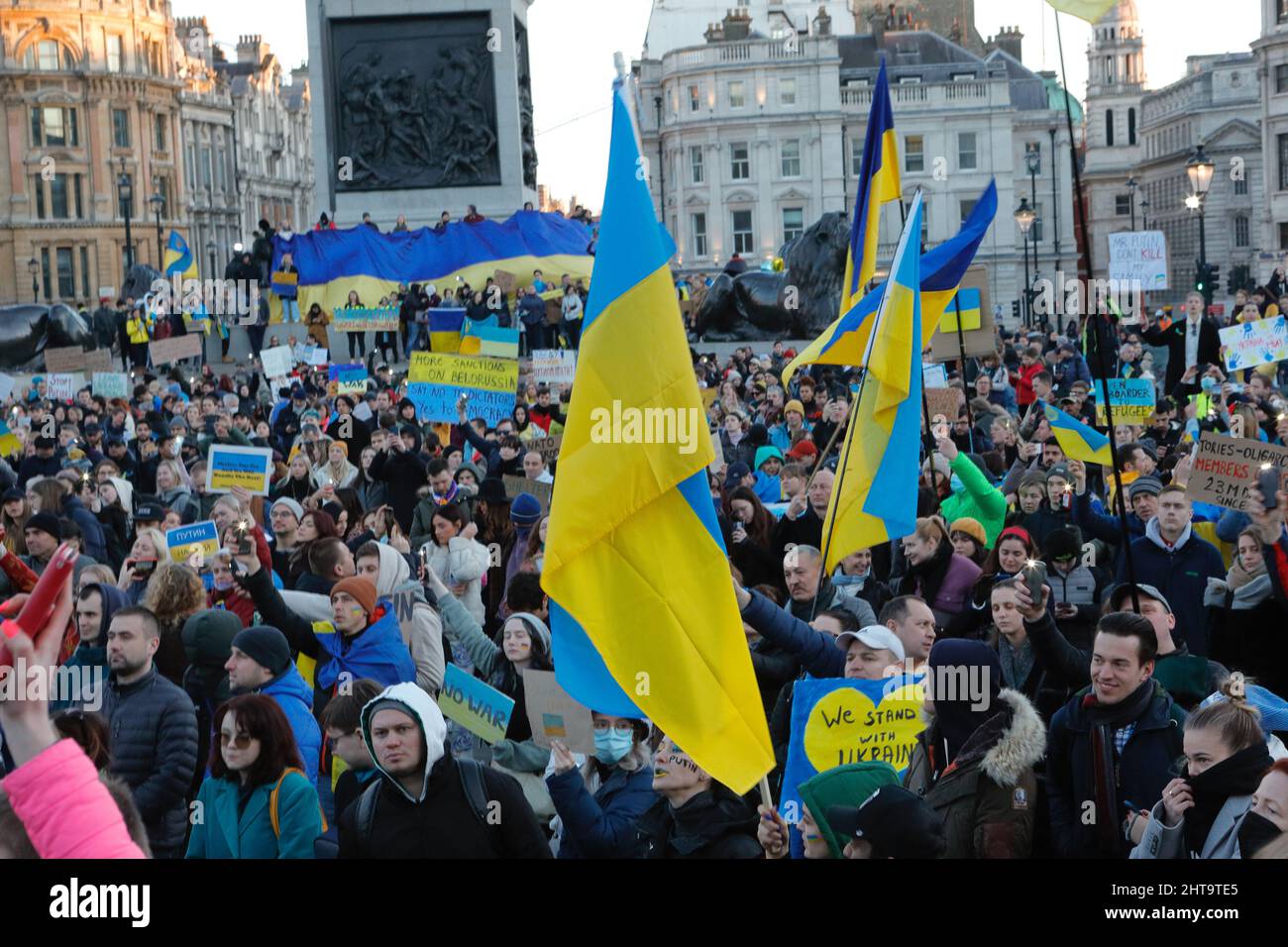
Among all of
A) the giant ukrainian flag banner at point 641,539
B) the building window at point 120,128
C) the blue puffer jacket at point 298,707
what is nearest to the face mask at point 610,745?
the giant ukrainian flag banner at point 641,539

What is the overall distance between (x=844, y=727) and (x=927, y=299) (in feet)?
15.1

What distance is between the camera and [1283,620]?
7230mm

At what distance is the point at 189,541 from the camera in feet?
29.8

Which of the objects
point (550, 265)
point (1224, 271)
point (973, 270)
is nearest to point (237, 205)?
point (1224, 271)

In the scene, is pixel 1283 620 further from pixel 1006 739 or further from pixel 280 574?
pixel 280 574

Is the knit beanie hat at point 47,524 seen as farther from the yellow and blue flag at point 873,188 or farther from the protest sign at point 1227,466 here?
the protest sign at point 1227,466

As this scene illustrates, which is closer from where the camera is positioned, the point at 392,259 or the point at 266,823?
the point at 266,823

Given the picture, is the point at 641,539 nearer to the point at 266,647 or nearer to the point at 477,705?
the point at 477,705

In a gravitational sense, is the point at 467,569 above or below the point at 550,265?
below

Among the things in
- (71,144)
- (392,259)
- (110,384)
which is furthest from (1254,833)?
(71,144)

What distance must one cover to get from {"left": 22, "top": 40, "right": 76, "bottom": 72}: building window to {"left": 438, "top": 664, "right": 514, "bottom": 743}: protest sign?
87.5m

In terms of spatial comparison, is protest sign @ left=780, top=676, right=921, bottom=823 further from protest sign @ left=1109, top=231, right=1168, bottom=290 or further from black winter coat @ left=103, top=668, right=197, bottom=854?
protest sign @ left=1109, top=231, right=1168, bottom=290

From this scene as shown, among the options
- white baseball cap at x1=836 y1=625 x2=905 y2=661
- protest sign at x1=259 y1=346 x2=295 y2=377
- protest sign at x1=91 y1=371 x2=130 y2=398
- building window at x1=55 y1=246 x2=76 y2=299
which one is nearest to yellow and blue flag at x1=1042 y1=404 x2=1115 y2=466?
white baseball cap at x1=836 y1=625 x2=905 y2=661
